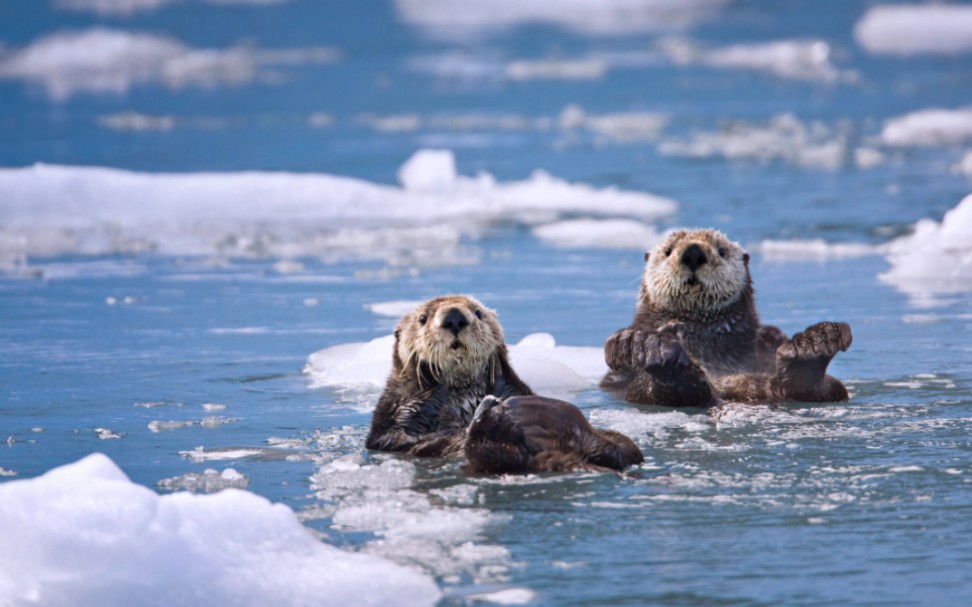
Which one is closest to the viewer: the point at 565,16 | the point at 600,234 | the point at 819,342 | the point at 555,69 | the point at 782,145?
the point at 819,342

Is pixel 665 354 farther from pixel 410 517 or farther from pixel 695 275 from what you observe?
pixel 410 517

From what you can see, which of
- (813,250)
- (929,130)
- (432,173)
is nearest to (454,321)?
(813,250)

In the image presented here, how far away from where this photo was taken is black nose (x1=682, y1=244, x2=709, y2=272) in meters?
6.35

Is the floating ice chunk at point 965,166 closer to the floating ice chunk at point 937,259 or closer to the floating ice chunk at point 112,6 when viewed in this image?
the floating ice chunk at point 937,259

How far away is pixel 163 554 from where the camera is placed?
142 inches

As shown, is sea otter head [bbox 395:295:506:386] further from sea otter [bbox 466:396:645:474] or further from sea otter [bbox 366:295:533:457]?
sea otter [bbox 466:396:645:474]

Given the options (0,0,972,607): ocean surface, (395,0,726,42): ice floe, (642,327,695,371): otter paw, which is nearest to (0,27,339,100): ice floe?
(0,0,972,607): ocean surface

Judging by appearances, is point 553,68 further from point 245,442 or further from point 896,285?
point 245,442

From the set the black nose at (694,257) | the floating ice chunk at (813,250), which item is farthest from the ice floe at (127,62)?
the black nose at (694,257)

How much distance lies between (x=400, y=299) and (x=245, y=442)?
11.8ft

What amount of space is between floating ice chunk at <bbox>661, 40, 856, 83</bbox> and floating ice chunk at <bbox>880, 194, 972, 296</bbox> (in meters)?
12.8

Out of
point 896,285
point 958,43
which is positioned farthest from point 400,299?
point 958,43

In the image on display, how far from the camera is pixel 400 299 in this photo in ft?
29.4

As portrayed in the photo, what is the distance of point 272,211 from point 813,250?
15.7 feet
